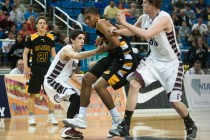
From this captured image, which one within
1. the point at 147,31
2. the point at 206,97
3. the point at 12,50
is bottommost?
the point at 206,97

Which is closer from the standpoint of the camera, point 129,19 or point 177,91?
point 177,91

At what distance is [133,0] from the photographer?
26.8m

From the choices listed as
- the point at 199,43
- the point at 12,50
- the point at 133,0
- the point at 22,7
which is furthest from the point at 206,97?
the point at 133,0

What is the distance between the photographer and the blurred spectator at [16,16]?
838 inches

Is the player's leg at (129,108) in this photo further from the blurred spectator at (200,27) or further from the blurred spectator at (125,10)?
the blurred spectator at (200,27)

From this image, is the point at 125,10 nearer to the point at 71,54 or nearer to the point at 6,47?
the point at 6,47

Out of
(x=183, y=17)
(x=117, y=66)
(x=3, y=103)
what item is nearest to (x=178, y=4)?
(x=183, y=17)

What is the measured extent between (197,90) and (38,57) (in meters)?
6.33

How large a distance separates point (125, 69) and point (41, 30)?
160 inches

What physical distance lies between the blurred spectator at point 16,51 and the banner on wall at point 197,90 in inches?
188

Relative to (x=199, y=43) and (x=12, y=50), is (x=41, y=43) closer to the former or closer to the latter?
(x=12, y=50)

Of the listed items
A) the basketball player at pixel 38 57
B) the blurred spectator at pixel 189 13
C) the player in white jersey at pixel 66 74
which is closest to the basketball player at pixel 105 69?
the player in white jersey at pixel 66 74

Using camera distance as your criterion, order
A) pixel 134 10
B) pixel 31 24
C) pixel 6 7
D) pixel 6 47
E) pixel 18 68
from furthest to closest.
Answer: pixel 134 10
pixel 6 7
pixel 31 24
pixel 6 47
pixel 18 68

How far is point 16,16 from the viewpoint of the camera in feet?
70.4
